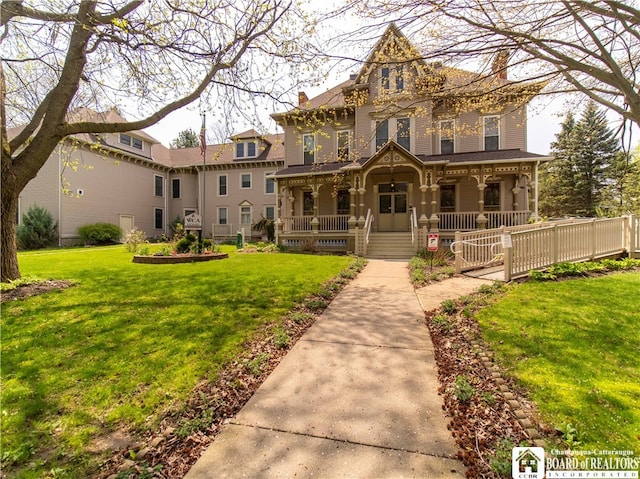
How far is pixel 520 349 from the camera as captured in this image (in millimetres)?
3625

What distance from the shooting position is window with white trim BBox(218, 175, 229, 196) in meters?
25.9

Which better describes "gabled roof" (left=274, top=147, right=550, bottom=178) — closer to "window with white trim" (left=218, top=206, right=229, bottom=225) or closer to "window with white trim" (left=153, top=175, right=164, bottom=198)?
"window with white trim" (left=218, top=206, right=229, bottom=225)

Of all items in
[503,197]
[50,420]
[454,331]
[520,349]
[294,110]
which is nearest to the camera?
[50,420]

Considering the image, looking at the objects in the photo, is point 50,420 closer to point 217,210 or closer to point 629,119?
point 629,119

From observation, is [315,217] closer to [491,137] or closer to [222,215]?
[491,137]

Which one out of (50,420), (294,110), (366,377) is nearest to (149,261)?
(294,110)

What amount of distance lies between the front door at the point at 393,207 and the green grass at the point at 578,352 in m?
10.1

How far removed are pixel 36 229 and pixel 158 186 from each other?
9.43 m

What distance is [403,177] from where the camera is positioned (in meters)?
15.9

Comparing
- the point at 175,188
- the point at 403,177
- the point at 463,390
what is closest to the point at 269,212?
the point at 175,188

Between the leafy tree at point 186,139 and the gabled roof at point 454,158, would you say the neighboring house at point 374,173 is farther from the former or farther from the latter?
the leafy tree at point 186,139

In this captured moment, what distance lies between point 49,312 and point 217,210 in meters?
22.0

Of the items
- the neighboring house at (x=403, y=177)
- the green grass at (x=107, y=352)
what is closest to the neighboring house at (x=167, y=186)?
the neighboring house at (x=403, y=177)

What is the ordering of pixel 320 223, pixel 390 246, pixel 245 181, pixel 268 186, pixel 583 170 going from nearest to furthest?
pixel 390 246 → pixel 320 223 → pixel 268 186 → pixel 245 181 → pixel 583 170
